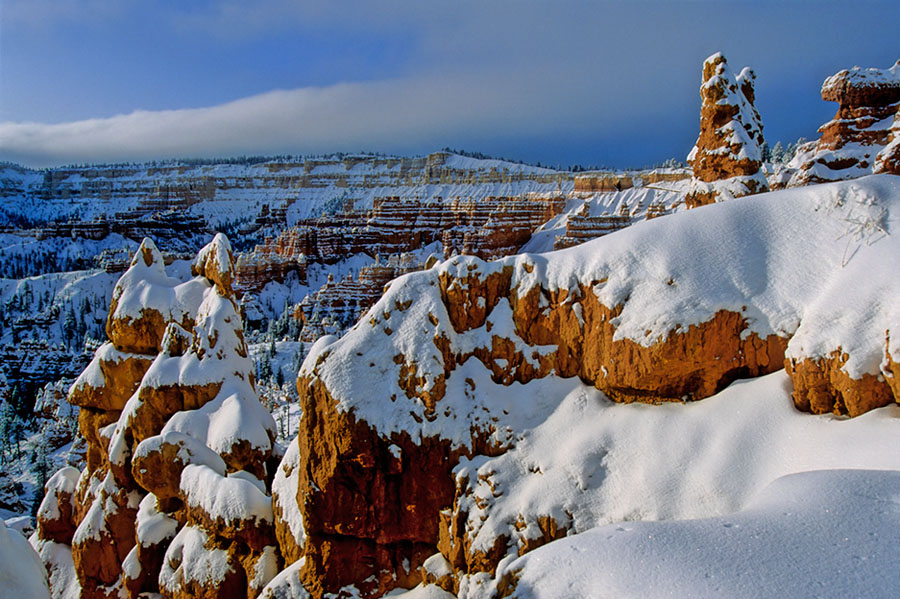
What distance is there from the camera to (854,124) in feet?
67.2

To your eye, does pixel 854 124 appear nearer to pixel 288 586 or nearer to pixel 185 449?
pixel 288 586

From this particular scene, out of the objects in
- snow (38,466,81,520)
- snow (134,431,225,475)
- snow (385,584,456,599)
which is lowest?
snow (38,466,81,520)

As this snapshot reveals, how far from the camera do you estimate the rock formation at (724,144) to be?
17781mm

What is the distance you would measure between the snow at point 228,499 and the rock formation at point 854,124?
18.5 m

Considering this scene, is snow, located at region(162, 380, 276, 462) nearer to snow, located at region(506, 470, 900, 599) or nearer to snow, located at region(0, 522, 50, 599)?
snow, located at region(0, 522, 50, 599)

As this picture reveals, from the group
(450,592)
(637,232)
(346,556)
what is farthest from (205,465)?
(637,232)

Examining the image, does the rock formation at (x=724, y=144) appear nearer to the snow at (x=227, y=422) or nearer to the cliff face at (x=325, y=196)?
the snow at (x=227, y=422)

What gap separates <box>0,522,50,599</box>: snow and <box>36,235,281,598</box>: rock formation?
22.9 feet

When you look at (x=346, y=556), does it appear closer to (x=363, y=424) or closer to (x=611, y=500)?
(x=363, y=424)

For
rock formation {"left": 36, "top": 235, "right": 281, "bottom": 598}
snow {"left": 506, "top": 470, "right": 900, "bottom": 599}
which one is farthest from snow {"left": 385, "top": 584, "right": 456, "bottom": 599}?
snow {"left": 506, "top": 470, "right": 900, "bottom": 599}

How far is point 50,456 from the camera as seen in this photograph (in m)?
40.1

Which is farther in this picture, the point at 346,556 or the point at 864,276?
the point at 346,556

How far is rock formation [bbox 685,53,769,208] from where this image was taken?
1778 cm

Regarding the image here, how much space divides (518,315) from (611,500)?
12.6ft
